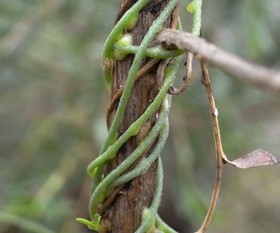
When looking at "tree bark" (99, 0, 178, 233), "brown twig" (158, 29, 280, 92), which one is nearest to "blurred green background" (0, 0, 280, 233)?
"tree bark" (99, 0, 178, 233)

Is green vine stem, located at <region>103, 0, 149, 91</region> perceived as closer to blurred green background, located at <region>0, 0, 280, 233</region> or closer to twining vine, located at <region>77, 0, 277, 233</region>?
twining vine, located at <region>77, 0, 277, 233</region>

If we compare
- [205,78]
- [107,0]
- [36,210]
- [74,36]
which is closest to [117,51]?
[205,78]

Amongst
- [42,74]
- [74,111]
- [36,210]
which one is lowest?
[36,210]

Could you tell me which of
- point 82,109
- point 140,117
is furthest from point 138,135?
point 82,109

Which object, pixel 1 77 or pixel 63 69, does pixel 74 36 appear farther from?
pixel 1 77

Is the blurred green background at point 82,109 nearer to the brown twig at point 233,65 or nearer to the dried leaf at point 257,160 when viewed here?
the dried leaf at point 257,160

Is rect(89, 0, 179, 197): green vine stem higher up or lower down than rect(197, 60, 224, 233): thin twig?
higher up

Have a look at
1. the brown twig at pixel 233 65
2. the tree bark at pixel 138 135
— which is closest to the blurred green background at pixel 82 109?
the tree bark at pixel 138 135
